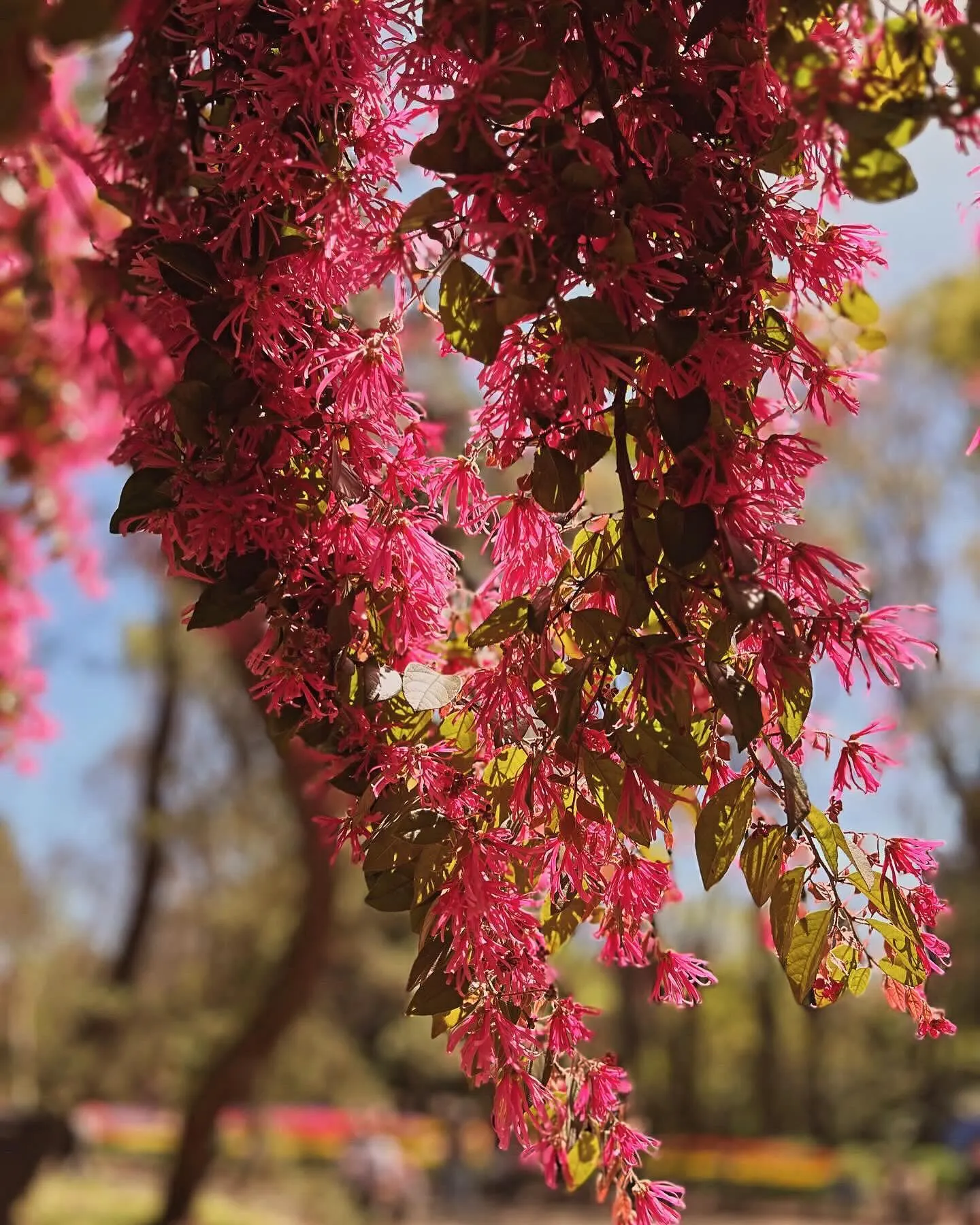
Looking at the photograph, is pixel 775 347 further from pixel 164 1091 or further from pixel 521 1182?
pixel 521 1182

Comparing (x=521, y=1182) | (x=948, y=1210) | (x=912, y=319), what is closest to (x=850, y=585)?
(x=912, y=319)

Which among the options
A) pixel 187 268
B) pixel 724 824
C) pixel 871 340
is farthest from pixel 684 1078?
pixel 187 268

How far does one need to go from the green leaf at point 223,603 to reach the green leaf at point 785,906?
282 mm

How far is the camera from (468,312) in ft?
1.57

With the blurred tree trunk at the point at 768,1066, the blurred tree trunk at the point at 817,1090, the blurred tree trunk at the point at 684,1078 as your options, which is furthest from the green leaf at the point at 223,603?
the blurred tree trunk at the point at 817,1090

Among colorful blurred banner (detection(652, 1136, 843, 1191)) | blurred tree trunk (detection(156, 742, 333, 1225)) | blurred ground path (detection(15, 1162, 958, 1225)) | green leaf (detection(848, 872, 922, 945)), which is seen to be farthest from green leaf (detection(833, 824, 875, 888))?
colorful blurred banner (detection(652, 1136, 843, 1191))

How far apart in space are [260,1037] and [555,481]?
295cm

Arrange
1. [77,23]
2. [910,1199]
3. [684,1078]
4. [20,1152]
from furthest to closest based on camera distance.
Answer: [684,1078]
[910,1199]
[20,1152]
[77,23]

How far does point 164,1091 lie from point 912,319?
656cm

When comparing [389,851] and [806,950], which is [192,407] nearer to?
[389,851]

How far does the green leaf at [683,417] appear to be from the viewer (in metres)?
0.48

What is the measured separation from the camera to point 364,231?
1.71 feet

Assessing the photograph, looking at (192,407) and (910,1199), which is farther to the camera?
(910,1199)

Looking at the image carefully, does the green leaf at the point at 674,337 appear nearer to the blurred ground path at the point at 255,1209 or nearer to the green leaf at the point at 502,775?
the green leaf at the point at 502,775
